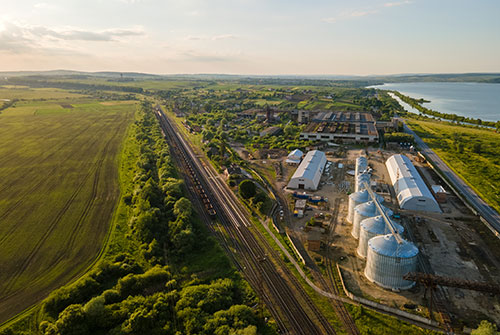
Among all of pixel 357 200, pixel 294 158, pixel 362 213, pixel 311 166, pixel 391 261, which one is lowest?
pixel 391 261

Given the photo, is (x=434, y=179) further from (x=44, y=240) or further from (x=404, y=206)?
(x=44, y=240)

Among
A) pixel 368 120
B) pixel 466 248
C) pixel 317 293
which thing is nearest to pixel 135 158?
pixel 317 293

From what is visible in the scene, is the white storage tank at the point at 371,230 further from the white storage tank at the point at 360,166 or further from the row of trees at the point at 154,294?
the white storage tank at the point at 360,166

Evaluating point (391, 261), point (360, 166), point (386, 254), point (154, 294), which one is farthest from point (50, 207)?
point (360, 166)

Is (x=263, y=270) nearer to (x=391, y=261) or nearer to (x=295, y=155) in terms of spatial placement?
(x=391, y=261)

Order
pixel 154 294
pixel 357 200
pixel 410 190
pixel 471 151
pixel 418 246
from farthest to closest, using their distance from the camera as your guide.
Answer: pixel 471 151
pixel 410 190
pixel 357 200
pixel 418 246
pixel 154 294

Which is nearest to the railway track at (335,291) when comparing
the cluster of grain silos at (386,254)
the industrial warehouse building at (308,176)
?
the cluster of grain silos at (386,254)
